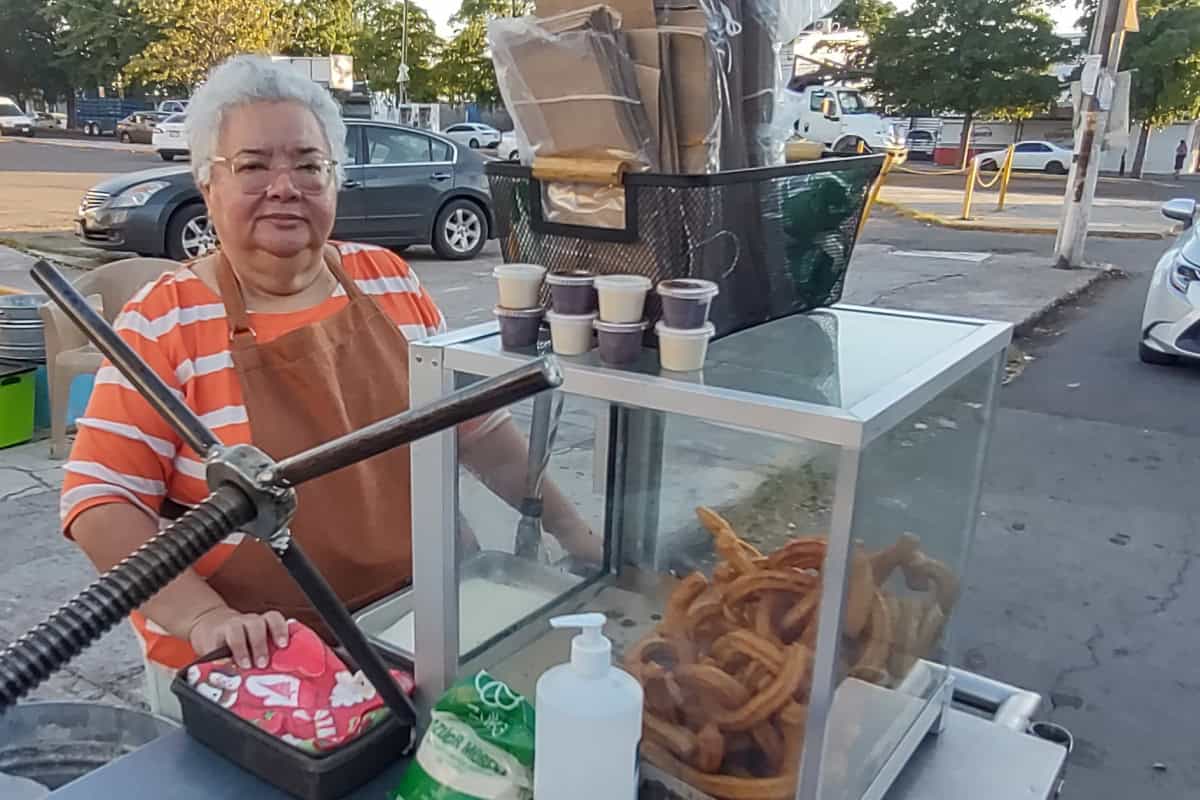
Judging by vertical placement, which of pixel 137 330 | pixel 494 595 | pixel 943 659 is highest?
pixel 137 330

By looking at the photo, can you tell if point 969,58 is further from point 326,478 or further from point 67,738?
point 67,738

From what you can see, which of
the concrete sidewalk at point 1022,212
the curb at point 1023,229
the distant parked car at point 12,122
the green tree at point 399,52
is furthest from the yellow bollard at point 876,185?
the distant parked car at point 12,122

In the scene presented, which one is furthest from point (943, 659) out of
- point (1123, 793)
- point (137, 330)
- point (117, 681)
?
point (117, 681)

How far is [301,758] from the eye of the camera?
3.10 feet

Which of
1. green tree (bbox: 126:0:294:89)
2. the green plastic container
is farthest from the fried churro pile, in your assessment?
green tree (bbox: 126:0:294:89)

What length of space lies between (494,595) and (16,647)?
609mm

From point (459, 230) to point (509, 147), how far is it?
819 cm

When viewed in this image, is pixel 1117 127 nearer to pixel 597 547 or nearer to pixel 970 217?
pixel 970 217

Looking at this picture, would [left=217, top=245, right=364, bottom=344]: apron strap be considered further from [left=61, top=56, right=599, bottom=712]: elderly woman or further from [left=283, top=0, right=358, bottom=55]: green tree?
[left=283, top=0, right=358, bottom=55]: green tree

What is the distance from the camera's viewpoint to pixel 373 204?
8.38 meters

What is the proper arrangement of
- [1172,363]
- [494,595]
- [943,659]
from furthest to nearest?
[1172,363] < [943,659] < [494,595]

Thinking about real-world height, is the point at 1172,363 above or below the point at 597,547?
below

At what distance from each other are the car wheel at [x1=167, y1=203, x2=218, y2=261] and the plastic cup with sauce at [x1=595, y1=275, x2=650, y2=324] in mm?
7422

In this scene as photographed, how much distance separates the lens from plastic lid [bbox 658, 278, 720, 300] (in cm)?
89
